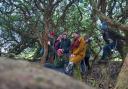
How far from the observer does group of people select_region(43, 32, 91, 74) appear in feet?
39.1

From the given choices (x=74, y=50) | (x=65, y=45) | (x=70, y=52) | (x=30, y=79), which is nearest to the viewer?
(x=30, y=79)

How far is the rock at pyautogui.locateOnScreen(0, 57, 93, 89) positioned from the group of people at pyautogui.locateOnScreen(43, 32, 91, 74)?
10.6m

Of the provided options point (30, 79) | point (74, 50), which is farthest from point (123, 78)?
point (30, 79)

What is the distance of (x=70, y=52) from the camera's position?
1258 cm

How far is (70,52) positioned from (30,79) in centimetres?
1163

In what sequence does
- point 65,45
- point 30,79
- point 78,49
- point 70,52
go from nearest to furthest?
point 30,79, point 78,49, point 70,52, point 65,45

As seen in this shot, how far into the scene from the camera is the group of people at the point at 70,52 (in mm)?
A: 11930

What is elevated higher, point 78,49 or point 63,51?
Result: point 78,49

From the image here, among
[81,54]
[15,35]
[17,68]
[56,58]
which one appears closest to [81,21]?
[15,35]

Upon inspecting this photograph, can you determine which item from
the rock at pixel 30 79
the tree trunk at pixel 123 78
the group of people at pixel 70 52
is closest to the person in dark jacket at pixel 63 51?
the group of people at pixel 70 52

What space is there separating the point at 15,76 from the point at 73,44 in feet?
36.5

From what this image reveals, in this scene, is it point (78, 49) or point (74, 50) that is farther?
point (74, 50)

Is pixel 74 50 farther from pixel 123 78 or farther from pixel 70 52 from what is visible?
pixel 123 78

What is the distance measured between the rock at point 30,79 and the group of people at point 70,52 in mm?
10553
